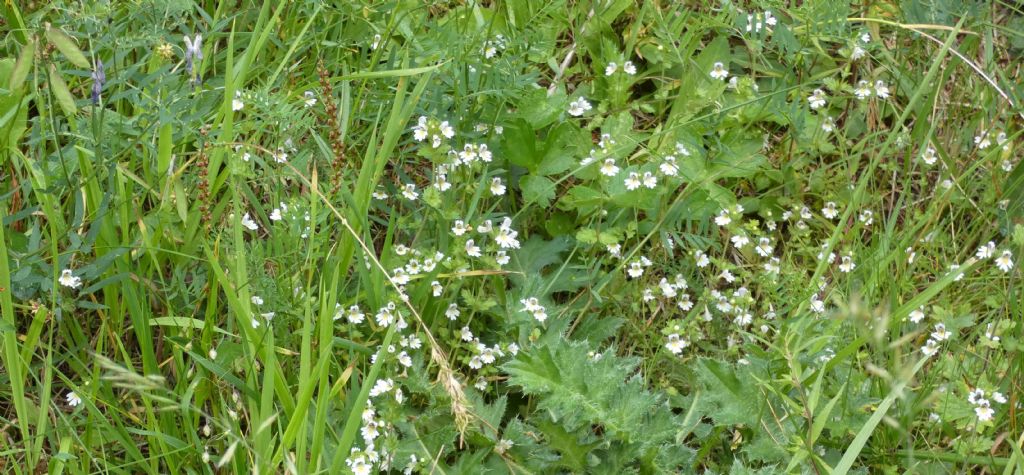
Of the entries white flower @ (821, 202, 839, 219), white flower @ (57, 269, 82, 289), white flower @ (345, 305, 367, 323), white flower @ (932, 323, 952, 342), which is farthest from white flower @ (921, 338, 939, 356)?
white flower @ (57, 269, 82, 289)

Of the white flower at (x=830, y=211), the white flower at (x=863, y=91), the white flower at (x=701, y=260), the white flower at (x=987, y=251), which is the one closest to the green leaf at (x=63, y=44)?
the white flower at (x=701, y=260)

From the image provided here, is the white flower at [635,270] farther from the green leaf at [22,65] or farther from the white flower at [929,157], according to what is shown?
the green leaf at [22,65]

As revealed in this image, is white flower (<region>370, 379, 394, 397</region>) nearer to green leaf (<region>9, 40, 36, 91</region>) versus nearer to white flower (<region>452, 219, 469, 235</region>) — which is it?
white flower (<region>452, 219, 469, 235</region>)

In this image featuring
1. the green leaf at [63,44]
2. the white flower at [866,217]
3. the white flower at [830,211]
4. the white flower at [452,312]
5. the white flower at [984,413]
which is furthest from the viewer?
the white flower at [830,211]

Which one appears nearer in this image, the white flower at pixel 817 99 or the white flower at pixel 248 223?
the white flower at pixel 248 223

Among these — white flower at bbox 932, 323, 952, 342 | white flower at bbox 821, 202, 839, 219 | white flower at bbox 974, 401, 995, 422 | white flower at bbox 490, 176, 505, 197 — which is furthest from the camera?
white flower at bbox 821, 202, 839, 219

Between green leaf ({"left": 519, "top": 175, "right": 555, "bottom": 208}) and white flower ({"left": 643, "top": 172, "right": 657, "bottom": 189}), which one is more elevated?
white flower ({"left": 643, "top": 172, "right": 657, "bottom": 189})

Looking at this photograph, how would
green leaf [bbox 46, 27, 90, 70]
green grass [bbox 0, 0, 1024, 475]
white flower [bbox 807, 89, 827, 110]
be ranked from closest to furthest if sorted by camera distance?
green leaf [bbox 46, 27, 90, 70], green grass [bbox 0, 0, 1024, 475], white flower [bbox 807, 89, 827, 110]

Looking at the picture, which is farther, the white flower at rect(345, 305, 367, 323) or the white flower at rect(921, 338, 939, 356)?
the white flower at rect(921, 338, 939, 356)

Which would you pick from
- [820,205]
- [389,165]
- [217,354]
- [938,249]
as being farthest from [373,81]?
[938,249]

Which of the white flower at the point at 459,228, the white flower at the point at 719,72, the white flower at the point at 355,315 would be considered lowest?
the white flower at the point at 355,315
